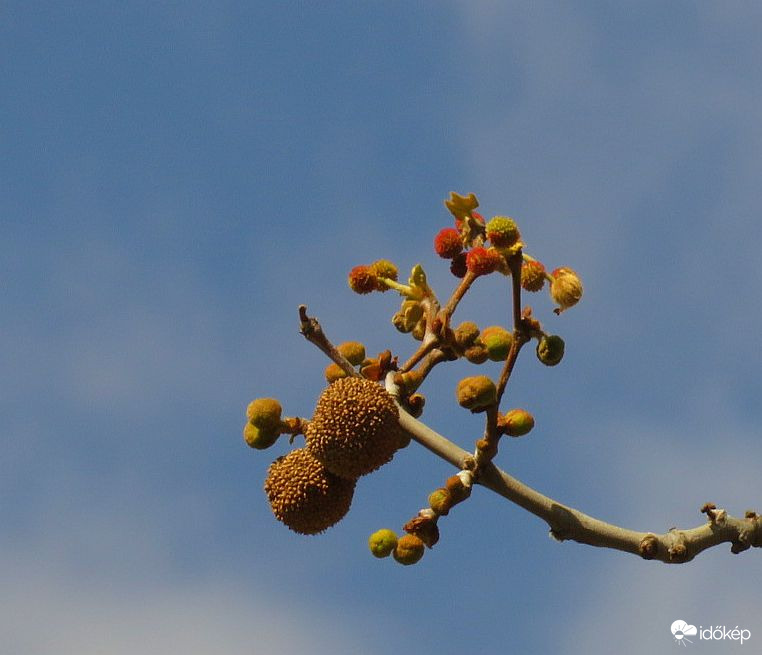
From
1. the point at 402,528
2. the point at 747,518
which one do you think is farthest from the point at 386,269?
the point at 747,518

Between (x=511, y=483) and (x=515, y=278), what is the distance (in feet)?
2.83

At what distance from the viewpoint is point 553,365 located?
4480 mm

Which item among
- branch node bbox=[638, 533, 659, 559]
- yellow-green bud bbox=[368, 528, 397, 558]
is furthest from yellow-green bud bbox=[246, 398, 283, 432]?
branch node bbox=[638, 533, 659, 559]

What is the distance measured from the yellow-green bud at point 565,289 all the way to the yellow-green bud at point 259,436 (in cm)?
139

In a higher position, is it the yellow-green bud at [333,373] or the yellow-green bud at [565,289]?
the yellow-green bud at [565,289]

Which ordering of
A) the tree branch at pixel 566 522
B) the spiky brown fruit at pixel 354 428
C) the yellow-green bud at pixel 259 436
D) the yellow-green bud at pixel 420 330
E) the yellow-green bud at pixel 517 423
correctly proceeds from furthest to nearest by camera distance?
the yellow-green bud at pixel 420 330, the yellow-green bud at pixel 259 436, the yellow-green bud at pixel 517 423, the tree branch at pixel 566 522, the spiky brown fruit at pixel 354 428

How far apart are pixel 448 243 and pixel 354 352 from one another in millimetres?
676

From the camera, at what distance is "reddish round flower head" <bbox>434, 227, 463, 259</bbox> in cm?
479

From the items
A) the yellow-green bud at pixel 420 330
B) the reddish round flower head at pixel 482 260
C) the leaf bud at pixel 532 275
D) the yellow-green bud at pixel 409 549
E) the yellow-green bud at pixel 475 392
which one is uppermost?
the leaf bud at pixel 532 275

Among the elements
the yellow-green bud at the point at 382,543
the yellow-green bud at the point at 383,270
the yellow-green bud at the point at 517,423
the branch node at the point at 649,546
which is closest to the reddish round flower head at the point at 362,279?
the yellow-green bud at the point at 383,270

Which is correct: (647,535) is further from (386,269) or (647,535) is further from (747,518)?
(386,269)

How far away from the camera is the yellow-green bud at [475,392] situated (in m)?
4.17

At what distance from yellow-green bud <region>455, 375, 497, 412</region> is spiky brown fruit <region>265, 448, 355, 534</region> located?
0.63 meters

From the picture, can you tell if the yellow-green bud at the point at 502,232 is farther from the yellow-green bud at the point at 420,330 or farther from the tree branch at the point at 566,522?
the tree branch at the point at 566,522
